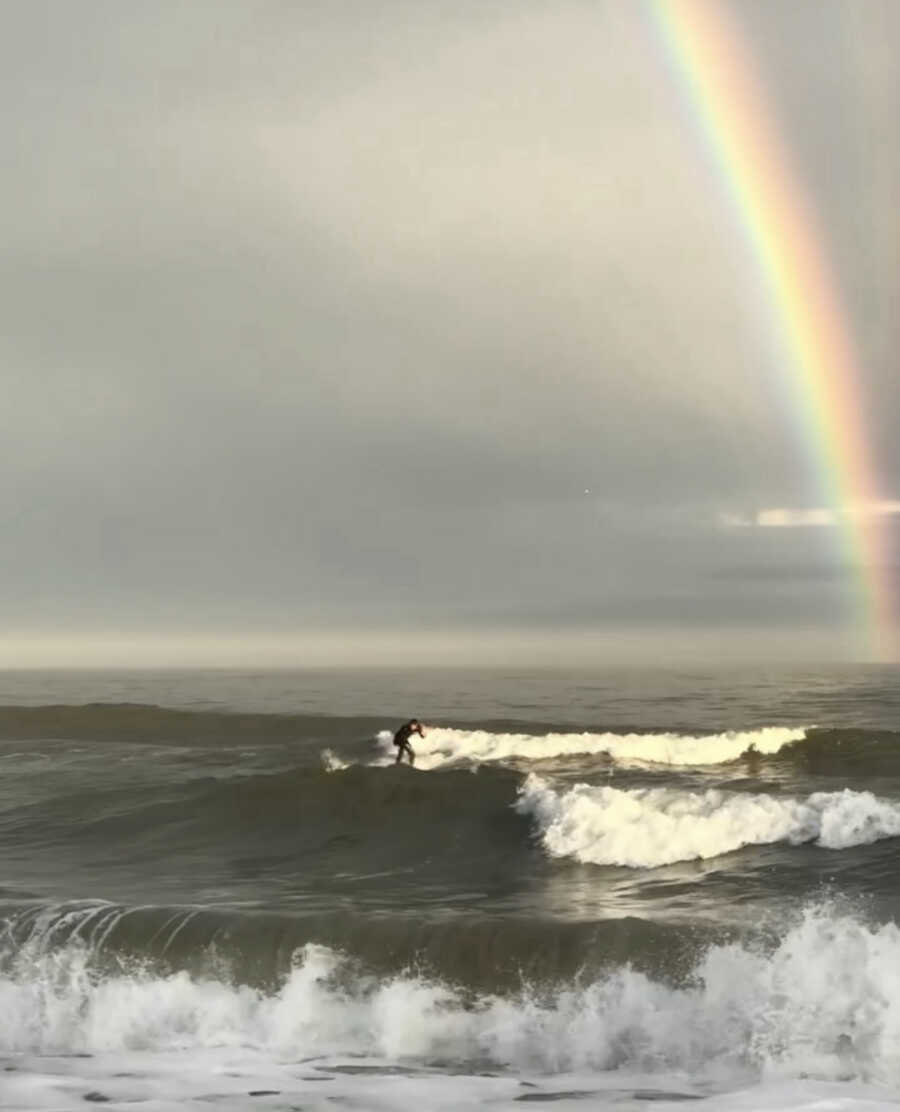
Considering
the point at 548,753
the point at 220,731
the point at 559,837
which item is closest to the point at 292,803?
the point at 559,837

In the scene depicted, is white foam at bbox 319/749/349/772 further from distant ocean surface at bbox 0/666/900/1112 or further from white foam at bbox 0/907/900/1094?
white foam at bbox 0/907/900/1094

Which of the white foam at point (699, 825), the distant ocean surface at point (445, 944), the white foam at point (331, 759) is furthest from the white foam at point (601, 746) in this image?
the white foam at point (699, 825)

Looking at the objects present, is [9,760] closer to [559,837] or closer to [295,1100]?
[559,837]

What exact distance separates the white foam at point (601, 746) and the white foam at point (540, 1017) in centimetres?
2094

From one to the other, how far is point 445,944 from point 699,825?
27.2 feet

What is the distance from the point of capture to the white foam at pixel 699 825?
66.6ft

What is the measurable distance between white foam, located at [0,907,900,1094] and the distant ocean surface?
32 mm

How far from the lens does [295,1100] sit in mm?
10125

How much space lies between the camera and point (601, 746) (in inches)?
1465

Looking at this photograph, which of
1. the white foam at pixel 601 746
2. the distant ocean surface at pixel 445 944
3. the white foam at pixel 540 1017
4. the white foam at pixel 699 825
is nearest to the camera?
the distant ocean surface at pixel 445 944

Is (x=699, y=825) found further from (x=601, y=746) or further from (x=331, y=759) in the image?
(x=331, y=759)

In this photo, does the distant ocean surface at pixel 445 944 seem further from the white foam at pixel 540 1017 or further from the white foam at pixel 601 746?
the white foam at pixel 601 746

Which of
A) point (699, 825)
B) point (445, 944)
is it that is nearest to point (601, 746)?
point (699, 825)

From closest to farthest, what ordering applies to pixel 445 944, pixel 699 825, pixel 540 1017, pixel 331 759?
pixel 540 1017 < pixel 445 944 < pixel 699 825 < pixel 331 759
